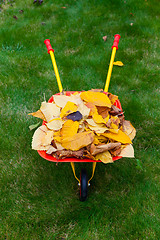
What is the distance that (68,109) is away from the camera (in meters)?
1.80

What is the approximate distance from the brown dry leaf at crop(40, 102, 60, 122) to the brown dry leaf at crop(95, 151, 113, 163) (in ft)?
1.70

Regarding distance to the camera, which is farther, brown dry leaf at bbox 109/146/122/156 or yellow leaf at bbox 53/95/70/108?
yellow leaf at bbox 53/95/70/108

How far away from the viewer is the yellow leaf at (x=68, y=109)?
179 centimetres

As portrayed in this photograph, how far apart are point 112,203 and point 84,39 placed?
2.95 meters

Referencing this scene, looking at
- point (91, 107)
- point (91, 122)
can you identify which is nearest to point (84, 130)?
point (91, 122)

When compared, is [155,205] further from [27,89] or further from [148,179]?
[27,89]

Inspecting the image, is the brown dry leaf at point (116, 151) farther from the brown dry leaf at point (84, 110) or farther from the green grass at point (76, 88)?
the green grass at point (76, 88)

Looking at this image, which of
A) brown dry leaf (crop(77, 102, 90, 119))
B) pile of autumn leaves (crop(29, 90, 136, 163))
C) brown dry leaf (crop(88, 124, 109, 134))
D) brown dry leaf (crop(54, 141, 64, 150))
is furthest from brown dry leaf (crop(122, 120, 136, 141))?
brown dry leaf (crop(54, 141, 64, 150))

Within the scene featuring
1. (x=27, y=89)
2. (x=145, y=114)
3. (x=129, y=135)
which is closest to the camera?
(x=129, y=135)

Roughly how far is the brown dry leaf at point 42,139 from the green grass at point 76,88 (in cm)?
67

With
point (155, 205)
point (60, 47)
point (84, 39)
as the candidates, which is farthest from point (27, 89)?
point (155, 205)

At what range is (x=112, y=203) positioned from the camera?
205 centimetres

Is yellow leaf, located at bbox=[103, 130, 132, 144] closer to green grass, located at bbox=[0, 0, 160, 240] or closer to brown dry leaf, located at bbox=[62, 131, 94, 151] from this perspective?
brown dry leaf, located at bbox=[62, 131, 94, 151]

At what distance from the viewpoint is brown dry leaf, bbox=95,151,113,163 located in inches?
61.5
